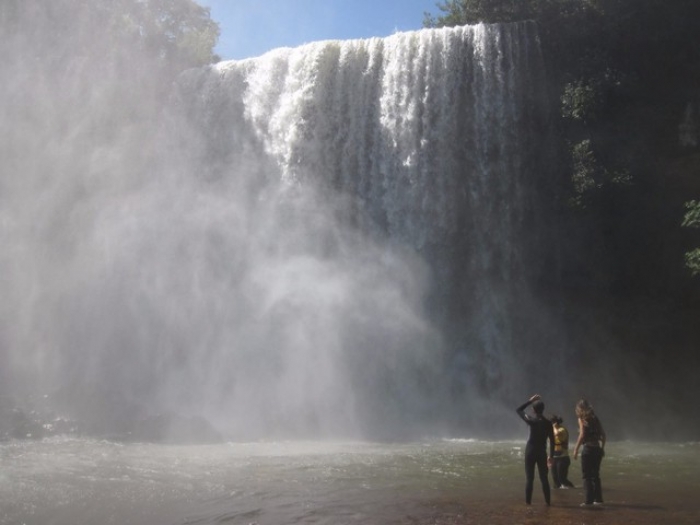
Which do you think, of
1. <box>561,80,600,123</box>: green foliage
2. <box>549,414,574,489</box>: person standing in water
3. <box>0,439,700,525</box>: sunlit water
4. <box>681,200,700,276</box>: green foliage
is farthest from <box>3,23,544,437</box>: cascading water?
<box>549,414,574,489</box>: person standing in water

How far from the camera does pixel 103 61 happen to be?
1313 inches

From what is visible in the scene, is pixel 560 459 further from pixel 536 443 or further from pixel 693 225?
pixel 693 225

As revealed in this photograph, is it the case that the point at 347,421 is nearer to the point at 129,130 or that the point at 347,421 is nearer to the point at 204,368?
the point at 204,368

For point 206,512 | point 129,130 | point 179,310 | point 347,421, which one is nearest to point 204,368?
point 179,310

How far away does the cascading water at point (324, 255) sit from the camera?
2105 centimetres

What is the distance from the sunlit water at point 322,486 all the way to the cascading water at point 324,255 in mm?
4468

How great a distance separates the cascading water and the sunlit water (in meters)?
4.47

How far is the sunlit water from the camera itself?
920 centimetres

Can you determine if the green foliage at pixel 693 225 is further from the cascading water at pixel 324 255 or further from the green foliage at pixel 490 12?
the green foliage at pixel 490 12

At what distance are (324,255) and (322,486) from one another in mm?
12147

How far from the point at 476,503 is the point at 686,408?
1272 centimetres

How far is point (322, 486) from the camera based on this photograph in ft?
37.2

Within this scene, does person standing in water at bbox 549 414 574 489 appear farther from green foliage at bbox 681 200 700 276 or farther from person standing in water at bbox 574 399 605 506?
green foliage at bbox 681 200 700 276

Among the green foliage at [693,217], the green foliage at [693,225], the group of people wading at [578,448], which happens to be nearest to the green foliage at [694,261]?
the green foliage at [693,225]
